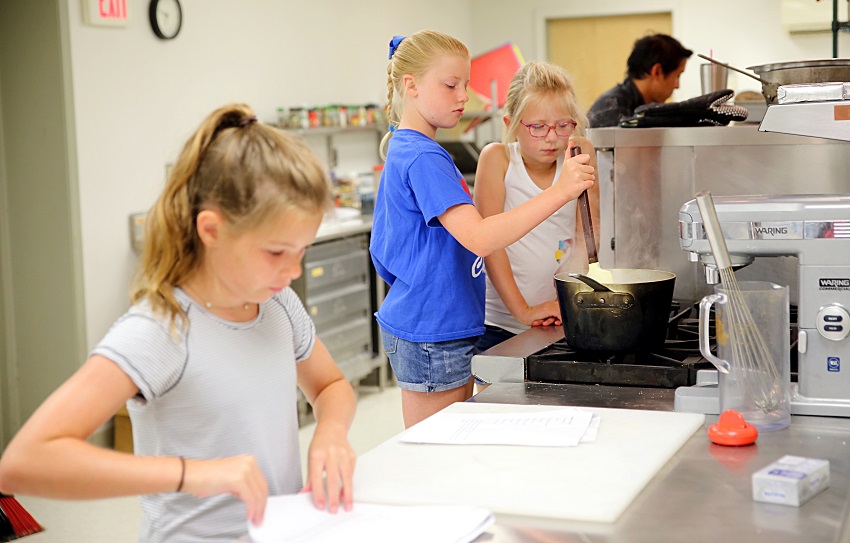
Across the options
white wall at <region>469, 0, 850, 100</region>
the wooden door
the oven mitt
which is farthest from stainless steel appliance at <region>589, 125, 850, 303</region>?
the wooden door

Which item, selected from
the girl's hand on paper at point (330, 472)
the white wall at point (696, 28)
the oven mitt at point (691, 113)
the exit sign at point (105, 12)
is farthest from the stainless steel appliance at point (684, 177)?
the white wall at point (696, 28)

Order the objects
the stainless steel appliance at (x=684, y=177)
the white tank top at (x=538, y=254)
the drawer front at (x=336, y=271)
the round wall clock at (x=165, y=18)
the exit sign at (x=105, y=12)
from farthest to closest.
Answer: the drawer front at (x=336, y=271), the round wall clock at (x=165, y=18), the exit sign at (x=105, y=12), the white tank top at (x=538, y=254), the stainless steel appliance at (x=684, y=177)

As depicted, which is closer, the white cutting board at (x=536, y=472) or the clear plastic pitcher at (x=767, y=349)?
the white cutting board at (x=536, y=472)

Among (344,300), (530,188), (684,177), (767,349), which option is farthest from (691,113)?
(344,300)

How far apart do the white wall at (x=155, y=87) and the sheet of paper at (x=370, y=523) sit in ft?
7.98

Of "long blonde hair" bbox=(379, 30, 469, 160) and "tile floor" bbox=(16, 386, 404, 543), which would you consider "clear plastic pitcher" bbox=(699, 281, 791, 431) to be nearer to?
"long blonde hair" bbox=(379, 30, 469, 160)

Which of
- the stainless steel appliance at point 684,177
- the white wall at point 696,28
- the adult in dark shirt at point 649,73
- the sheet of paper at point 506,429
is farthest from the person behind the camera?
the white wall at point 696,28

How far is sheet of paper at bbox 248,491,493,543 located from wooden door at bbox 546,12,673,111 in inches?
268

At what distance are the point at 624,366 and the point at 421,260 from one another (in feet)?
1.78

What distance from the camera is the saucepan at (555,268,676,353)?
1771 mm

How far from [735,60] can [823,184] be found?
5.39 metres

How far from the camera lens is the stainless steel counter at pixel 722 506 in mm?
1146

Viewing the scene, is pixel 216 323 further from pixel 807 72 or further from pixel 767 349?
pixel 807 72

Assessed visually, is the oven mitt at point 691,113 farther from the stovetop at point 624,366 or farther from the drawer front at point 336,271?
the drawer front at point 336,271
